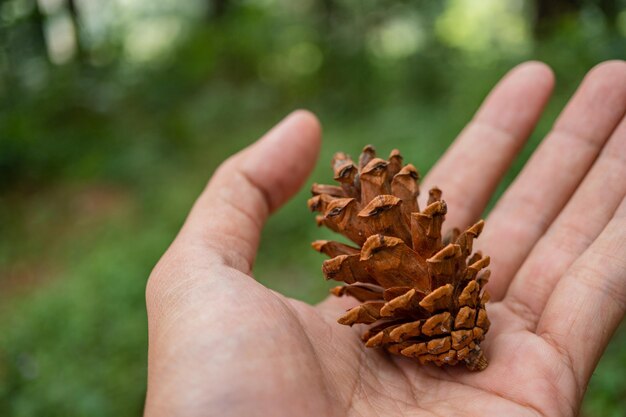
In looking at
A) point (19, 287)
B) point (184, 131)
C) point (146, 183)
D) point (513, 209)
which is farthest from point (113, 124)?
point (513, 209)

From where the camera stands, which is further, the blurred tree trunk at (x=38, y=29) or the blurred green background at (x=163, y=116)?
the blurred tree trunk at (x=38, y=29)

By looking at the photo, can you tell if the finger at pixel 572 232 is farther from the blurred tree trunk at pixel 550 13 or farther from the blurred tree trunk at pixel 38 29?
the blurred tree trunk at pixel 38 29

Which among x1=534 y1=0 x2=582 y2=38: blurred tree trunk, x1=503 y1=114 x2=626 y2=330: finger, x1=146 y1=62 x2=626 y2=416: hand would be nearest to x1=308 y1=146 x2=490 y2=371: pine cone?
x1=146 y1=62 x2=626 y2=416: hand

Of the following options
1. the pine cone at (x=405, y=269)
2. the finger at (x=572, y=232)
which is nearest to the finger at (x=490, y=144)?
the finger at (x=572, y=232)

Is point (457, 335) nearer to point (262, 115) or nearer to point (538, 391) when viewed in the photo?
point (538, 391)

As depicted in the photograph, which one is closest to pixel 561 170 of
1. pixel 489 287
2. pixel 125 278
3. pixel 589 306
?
pixel 489 287

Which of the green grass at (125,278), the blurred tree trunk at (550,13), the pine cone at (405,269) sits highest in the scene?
the blurred tree trunk at (550,13)

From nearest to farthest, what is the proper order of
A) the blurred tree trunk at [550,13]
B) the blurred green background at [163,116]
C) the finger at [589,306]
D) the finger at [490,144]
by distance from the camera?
the finger at [589,306]
the finger at [490,144]
the blurred green background at [163,116]
the blurred tree trunk at [550,13]
